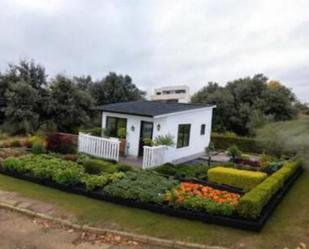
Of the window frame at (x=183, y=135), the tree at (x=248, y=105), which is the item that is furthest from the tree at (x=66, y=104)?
the tree at (x=248, y=105)

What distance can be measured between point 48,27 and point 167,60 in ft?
50.1

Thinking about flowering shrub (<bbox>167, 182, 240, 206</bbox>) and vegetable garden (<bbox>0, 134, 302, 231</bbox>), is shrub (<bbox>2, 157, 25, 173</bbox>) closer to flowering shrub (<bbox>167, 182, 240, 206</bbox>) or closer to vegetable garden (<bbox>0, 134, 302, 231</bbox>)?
vegetable garden (<bbox>0, 134, 302, 231</bbox>)

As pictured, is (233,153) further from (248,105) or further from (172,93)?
(172,93)

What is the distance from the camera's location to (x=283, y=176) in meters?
11.2

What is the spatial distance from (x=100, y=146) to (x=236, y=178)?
22.0ft

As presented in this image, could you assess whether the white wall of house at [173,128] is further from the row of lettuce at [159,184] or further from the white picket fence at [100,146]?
the row of lettuce at [159,184]

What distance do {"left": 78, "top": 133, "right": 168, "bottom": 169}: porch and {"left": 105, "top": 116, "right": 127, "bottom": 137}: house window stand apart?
1.82m

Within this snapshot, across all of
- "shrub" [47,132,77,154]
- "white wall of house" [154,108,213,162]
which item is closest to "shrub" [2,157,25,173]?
"shrub" [47,132,77,154]

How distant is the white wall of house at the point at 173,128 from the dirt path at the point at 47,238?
884 centimetres

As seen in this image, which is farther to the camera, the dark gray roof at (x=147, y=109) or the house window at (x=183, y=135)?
the house window at (x=183, y=135)

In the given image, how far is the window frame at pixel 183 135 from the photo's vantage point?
17219 millimetres

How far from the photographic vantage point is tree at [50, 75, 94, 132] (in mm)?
23688

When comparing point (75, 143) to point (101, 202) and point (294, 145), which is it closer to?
point (101, 202)

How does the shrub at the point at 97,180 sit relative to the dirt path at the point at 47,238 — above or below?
above
